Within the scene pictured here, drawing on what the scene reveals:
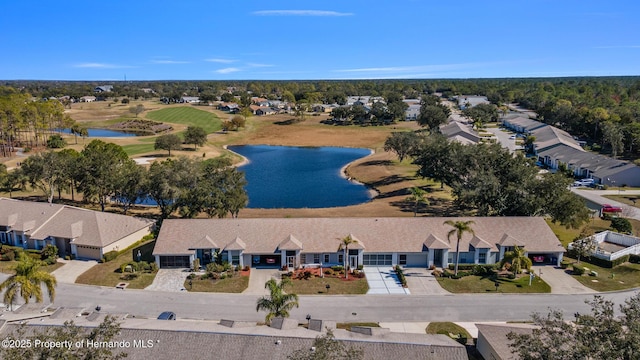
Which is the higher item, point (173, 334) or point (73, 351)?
point (73, 351)

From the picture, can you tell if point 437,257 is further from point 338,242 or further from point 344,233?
point 338,242

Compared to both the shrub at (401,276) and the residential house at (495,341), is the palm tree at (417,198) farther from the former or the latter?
the residential house at (495,341)

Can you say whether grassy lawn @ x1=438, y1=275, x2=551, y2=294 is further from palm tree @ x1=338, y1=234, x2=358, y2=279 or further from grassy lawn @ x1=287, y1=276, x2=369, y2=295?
palm tree @ x1=338, y1=234, x2=358, y2=279

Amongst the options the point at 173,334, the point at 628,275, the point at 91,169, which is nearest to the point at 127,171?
the point at 91,169

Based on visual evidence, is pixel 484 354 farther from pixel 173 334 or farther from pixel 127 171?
pixel 127 171

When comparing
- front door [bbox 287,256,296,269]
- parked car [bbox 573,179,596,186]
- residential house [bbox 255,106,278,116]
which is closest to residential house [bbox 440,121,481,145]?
parked car [bbox 573,179,596,186]

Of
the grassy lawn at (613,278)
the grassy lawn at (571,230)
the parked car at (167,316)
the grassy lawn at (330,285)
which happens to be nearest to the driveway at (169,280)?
the parked car at (167,316)
